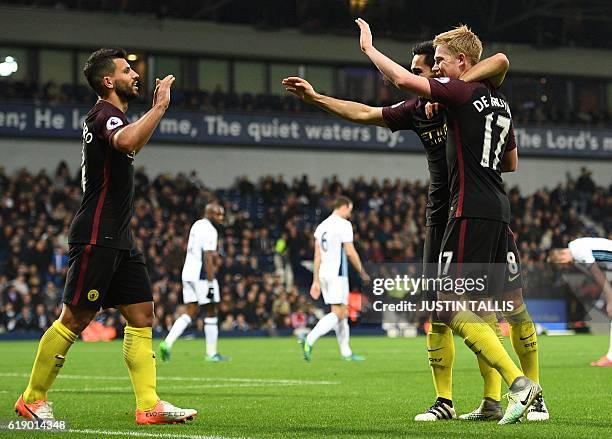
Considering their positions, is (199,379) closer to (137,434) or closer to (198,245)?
(198,245)

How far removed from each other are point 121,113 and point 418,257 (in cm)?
2730

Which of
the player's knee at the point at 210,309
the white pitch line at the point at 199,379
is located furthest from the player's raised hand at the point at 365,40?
the player's knee at the point at 210,309

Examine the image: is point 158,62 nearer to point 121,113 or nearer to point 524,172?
point 524,172

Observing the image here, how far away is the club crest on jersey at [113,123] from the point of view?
23.2ft

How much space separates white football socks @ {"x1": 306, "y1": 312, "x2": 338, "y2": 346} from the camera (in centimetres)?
Answer: 1603

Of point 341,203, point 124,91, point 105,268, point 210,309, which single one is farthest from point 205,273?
point 105,268

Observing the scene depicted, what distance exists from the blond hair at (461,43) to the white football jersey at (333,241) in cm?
1037

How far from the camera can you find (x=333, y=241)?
1752cm

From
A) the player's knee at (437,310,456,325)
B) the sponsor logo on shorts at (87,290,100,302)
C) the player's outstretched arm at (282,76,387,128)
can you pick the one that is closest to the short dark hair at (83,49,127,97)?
the player's outstretched arm at (282,76,387,128)

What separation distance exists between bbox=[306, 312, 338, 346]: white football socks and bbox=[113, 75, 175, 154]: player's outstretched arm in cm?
929

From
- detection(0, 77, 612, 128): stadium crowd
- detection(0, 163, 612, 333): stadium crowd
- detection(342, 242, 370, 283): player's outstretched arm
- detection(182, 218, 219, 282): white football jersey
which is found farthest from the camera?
detection(0, 77, 612, 128): stadium crowd

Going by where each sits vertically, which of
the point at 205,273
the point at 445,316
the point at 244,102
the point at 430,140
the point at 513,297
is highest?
the point at 244,102

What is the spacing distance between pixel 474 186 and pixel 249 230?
26290 millimetres

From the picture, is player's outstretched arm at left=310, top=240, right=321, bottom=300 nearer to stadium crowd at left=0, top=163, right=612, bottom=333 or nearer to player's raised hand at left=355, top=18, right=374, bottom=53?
player's raised hand at left=355, top=18, right=374, bottom=53
